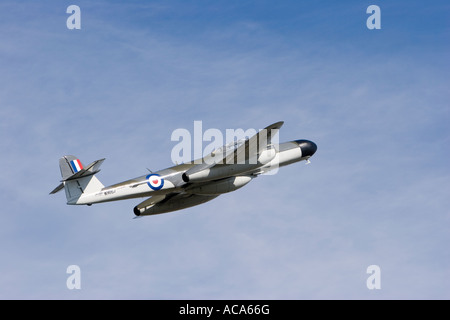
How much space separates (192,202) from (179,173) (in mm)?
4322

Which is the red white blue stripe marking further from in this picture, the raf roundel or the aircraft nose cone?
the aircraft nose cone

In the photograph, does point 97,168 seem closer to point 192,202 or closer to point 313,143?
point 192,202

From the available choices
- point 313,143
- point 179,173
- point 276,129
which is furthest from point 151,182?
point 313,143

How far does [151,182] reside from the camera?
2247 inches

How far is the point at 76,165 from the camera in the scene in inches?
2255

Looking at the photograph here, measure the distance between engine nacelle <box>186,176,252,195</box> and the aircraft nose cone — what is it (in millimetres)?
6780

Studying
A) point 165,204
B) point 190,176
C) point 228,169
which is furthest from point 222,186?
point 165,204

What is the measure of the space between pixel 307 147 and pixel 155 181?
14.1 metres

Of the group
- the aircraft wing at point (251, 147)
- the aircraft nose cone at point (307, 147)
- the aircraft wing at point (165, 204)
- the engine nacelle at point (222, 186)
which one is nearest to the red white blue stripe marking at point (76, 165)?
the aircraft wing at point (165, 204)

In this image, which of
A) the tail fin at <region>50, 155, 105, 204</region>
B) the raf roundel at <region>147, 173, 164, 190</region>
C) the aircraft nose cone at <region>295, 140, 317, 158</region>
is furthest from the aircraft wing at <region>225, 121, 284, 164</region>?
the tail fin at <region>50, 155, 105, 204</region>

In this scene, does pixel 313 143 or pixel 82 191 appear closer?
pixel 82 191

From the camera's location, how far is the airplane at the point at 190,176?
56062 mm

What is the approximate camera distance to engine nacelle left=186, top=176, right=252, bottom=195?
192 ft

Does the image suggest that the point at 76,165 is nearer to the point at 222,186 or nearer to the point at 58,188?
the point at 58,188
